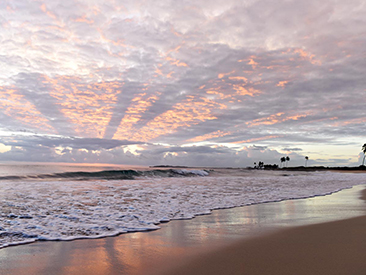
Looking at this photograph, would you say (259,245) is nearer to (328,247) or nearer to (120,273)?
(328,247)

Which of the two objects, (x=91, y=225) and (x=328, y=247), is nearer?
(x=328, y=247)

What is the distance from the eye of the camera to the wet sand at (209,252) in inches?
129

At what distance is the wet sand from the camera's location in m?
3.27

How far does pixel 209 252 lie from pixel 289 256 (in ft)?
3.94

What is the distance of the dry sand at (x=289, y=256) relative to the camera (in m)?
3.18

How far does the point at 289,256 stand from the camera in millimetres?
3688

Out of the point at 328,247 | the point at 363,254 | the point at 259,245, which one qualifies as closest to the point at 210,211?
the point at 259,245

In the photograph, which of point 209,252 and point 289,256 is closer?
point 289,256

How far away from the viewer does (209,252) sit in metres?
3.94

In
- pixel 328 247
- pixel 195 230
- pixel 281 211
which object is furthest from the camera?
pixel 281 211

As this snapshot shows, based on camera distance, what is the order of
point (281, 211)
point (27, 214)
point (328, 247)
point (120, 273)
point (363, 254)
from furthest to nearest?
point (281, 211)
point (27, 214)
point (328, 247)
point (363, 254)
point (120, 273)

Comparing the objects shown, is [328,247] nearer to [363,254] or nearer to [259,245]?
[363,254]

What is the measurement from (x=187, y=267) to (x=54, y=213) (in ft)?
16.7

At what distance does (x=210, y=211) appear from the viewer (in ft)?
25.8
